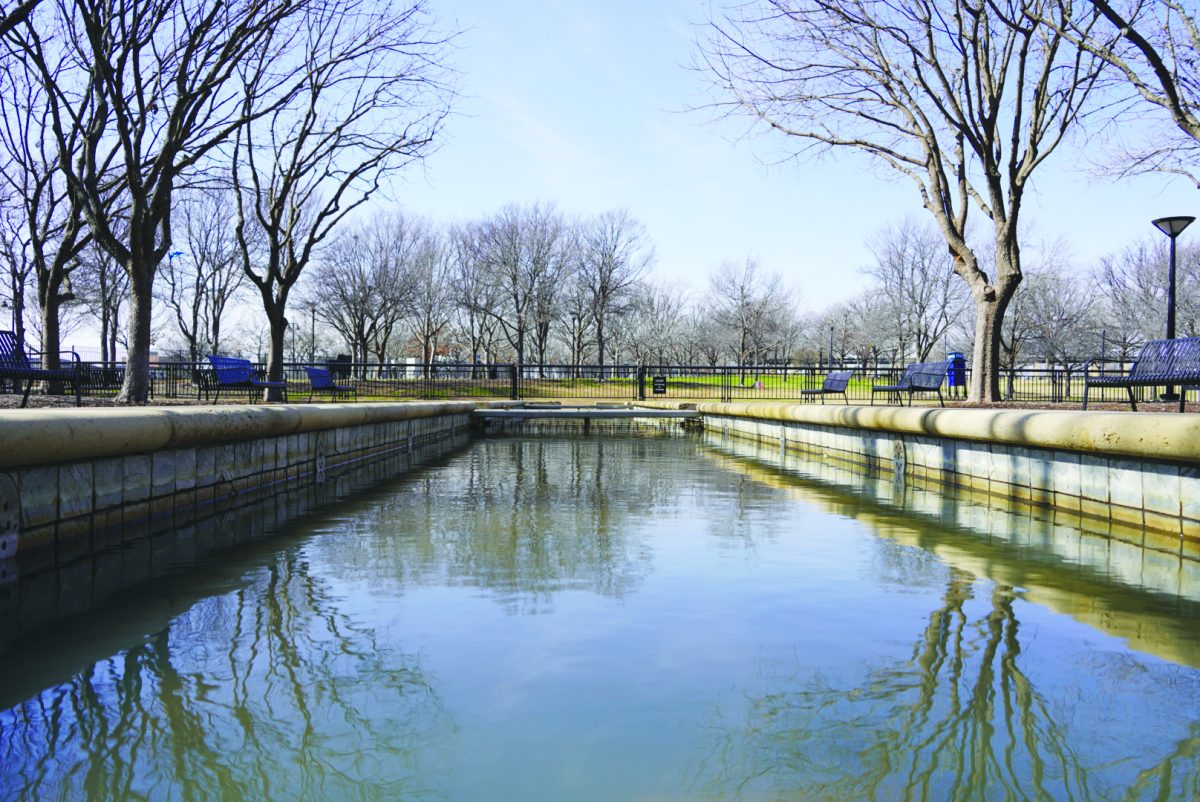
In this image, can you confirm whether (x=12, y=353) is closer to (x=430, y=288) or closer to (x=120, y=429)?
(x=120, y=429)

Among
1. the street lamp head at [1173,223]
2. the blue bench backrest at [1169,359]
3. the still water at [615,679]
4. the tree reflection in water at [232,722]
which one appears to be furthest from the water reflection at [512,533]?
the street lamp head at [1173,223]

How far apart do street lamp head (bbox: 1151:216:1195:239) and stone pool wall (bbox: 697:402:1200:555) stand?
7.61 metres

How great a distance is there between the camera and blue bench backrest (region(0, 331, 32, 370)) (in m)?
9.62

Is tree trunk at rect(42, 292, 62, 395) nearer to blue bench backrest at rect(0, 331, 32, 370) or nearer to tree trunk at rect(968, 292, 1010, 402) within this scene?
blue bench backrest at rect(0, 331, 32, 370)

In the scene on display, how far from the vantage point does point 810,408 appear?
39.6 ft

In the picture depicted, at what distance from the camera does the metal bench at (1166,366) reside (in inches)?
320

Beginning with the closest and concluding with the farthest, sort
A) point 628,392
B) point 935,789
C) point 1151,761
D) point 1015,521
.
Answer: point 935,789 → point 1151,761 → point 1015,521 → point 628,392

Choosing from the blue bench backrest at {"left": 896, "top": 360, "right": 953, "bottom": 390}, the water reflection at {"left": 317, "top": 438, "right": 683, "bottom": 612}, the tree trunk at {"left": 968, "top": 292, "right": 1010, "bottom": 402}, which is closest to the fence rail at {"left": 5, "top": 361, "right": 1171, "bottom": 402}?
the tree trunk at {"left": 968, "top": 292, "right": 1010, "bottom": 402}

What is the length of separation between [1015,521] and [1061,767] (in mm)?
4291

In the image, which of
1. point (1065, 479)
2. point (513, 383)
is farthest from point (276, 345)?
point (1065, 479)

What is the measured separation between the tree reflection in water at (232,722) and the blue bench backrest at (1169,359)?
8034 mm

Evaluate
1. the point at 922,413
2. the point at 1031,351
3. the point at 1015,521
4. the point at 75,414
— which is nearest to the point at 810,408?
the point at 922,413

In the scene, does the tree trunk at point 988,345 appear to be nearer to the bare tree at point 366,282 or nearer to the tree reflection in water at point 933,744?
the tree reflection in water at point 933,744

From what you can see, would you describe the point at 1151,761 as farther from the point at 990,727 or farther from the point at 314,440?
the point at 314,440
